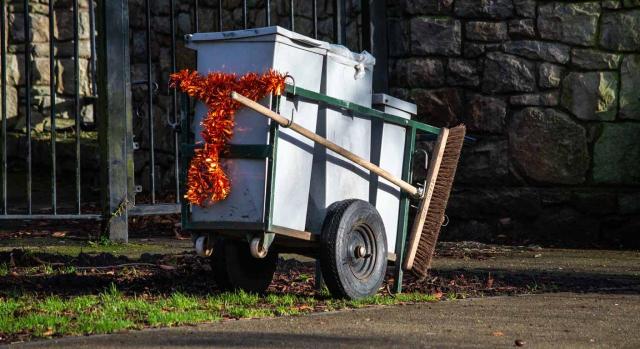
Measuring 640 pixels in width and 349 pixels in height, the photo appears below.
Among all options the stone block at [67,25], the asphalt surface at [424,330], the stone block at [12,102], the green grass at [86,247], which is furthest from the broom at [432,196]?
the stone block at [12,102]

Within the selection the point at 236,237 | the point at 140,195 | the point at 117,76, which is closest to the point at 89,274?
the point at 236,237

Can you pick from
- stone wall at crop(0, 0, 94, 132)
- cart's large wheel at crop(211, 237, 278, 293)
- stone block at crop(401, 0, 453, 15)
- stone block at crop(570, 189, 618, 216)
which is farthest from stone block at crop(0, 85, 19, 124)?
cart's large wheel at crop(211, 237, 278, 293)

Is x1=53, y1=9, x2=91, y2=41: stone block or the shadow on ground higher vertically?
x1=53, y1=9, x2=91, y2=41: stone block

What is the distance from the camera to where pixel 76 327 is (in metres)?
4.41

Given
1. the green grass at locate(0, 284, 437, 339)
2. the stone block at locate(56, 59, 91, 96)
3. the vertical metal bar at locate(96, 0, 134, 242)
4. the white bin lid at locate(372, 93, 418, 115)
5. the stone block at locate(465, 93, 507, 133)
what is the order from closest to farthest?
the green grass at locate(0, 284, 437, 339) → the white bin lid at locate(372, 93, 418, 115) → the vertical metal bar at locate(96, 0, 134, 242) → the stone block at locate(465, 93, 507, 133) → the stone block at locate(56, 59, 91, 96)

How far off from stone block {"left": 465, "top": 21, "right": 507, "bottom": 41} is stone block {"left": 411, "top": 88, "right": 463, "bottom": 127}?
432 millimetres

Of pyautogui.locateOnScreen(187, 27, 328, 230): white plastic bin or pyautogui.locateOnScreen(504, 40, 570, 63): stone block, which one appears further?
pyautogui.locateOnScreen(504, 40, 570, 63): stone block

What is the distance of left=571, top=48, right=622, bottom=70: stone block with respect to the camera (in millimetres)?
8203

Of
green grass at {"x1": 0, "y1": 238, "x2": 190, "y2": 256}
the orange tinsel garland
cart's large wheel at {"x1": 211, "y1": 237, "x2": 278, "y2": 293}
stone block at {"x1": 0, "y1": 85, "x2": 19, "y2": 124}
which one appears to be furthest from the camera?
stone block at {"x1": 0, "y1": 85, "x2": 19, "y2": 124}

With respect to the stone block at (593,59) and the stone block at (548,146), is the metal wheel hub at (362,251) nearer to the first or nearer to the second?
the stone block at (548,146)

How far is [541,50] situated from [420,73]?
0.92 m

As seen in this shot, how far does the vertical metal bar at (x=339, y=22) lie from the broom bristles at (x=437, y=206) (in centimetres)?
253

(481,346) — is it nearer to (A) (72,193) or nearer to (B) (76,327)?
(B) (76,327)

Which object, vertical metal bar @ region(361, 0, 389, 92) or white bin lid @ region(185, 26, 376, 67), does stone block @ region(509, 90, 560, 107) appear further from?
white bin lid @ region(185, 26, 376, 67)
